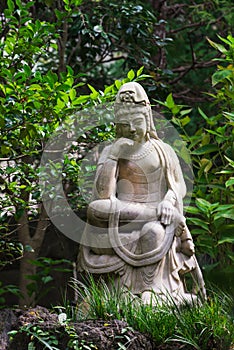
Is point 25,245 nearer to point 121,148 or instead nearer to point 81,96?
point 81,96

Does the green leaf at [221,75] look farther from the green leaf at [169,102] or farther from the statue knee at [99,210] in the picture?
the statue knee at [99,210]

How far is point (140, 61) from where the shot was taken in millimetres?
9906

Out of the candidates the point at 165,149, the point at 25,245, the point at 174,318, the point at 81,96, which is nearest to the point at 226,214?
the point at 165,149

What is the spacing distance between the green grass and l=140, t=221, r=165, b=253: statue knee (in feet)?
2.14

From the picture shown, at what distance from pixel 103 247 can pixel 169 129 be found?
9.64 ft

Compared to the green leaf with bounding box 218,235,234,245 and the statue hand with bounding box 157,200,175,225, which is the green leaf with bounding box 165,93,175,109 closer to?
the green leaf with bounding box 218,235,234,245

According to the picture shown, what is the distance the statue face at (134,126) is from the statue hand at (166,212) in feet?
2.11

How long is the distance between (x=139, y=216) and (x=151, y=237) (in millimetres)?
252

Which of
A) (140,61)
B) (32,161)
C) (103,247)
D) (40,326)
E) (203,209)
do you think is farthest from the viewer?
(140,61)

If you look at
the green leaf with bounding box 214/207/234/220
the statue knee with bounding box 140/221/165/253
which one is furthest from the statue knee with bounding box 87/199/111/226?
the green leaf with bounding box 214/207/234/220

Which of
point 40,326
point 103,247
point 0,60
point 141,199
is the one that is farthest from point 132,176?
point 40,326

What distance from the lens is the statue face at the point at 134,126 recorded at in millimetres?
7094

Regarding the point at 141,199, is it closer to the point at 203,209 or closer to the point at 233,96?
the point at 203,209

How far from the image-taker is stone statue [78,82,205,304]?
6770 millimetres
